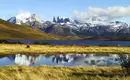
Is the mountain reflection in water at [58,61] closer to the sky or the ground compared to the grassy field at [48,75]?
closer to the ground

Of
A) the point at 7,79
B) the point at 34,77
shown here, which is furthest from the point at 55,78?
the point at 7,79

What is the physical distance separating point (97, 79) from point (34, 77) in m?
3.73

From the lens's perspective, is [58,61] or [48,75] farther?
[58,61]

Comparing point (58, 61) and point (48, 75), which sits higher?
point (48, 75)

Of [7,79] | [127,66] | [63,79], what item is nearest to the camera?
[7,79]

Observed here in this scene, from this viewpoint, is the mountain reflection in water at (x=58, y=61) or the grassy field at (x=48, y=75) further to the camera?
the mountain reflection in water at (x=58, y=61)

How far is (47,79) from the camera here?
17.8 m

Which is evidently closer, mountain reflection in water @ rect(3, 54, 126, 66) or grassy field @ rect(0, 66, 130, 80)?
grassy field @ rect(0, 66, 130, 80)

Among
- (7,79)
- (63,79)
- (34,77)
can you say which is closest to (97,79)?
(63,79)

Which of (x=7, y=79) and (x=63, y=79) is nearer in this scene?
(x=7, y=79)

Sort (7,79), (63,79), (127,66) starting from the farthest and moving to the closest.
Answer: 1. (127,66)
2. (63,79)
3. (7,79)

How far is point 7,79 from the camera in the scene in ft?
55.8

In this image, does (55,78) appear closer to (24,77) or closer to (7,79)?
(24,77)

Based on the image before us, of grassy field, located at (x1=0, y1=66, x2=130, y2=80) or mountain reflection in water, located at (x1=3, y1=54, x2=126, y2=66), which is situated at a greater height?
grassy field, located at (x1=0, y1=66, x2=130, y2=80)
